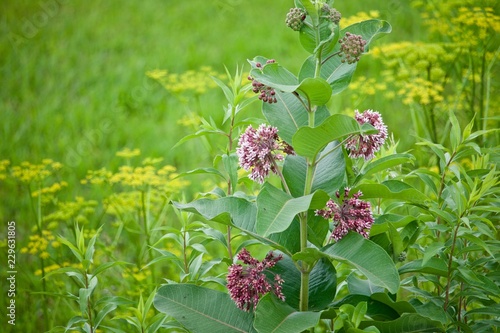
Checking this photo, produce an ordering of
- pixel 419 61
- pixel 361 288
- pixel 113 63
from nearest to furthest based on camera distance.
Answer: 1. pixel 361 288
2. pixel 419 61
3. pixel 113 63

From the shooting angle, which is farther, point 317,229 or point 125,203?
point 125,203

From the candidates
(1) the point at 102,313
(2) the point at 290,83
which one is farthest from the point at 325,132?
(1) the point at 102,313

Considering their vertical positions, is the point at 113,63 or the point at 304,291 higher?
the point at 113,63

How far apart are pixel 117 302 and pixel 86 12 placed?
4.15m

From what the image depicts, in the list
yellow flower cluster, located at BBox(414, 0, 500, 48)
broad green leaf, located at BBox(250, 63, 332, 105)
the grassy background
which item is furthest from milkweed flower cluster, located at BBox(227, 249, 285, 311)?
the grassy background

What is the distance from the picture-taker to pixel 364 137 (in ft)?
4.47

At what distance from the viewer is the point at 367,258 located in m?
1.28

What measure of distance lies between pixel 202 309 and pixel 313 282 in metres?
0.27

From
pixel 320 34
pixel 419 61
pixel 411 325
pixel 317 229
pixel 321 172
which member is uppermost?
pixel 419 61

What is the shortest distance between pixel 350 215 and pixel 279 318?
0.27 meters

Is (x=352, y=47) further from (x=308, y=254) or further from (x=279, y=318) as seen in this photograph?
(x=279, y=318)

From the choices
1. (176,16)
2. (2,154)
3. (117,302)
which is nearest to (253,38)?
(176,16)

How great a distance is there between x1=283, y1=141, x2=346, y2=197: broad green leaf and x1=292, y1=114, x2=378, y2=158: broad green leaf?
0.09 meters

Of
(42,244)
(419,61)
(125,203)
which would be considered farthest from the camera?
(419,61)
